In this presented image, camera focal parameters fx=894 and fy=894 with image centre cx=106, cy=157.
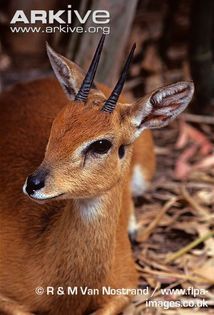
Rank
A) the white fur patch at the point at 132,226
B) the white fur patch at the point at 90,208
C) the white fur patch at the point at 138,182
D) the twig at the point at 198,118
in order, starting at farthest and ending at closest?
the twig at the point at 198,118 < the white fur patch at the point at 138,182 < the white fur patch at the point at 132,226 < the white fur patch at the point at 90,208

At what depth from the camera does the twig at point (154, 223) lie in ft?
8.35

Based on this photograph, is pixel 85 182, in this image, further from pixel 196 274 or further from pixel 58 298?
pixel 196 274

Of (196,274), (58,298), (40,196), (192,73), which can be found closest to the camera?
(40,196)

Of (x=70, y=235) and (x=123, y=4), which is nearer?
(x=70, y=235)

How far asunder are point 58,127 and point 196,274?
725 millimetres

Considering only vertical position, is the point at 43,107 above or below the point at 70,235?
above

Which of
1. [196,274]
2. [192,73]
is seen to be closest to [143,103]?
[196,274]

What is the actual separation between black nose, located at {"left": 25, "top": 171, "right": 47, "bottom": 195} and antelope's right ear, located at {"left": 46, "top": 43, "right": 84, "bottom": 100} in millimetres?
286

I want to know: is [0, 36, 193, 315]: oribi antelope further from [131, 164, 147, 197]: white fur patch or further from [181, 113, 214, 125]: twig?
[181, 113, 214, 125]: twig

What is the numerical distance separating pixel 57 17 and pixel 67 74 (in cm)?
32

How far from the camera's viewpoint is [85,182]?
186 cm

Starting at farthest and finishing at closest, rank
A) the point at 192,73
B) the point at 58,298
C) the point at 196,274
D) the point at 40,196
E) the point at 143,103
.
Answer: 1. the point at 192,73
2. the point at 196,274
3. the point at 58,298
4. the point at 143,103
5. the point at 40,196

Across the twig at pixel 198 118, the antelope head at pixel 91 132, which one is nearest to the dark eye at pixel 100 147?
the antelope head at pixel 91 132

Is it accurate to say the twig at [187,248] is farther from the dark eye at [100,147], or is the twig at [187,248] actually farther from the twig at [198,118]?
the dark eye at [100,147]
